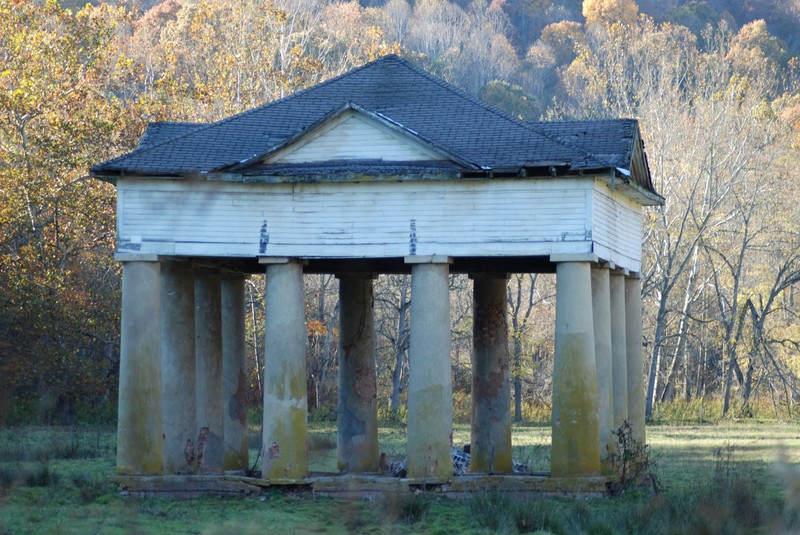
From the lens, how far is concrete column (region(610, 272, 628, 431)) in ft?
82.7

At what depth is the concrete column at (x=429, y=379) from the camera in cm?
2189

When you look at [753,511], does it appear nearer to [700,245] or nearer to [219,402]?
[219,402]

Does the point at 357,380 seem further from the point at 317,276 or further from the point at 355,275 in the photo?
the point at 317,276

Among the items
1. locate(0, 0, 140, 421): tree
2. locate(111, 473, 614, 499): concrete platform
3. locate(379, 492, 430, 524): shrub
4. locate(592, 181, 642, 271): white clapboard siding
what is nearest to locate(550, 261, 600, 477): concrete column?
locate(111, 473, 614, 499): concrete platform

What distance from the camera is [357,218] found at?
22.4 m

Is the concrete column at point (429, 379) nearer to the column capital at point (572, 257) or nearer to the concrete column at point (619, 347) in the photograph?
the column capital at point (572, 257)

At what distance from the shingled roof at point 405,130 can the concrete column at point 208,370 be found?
10.1 feet

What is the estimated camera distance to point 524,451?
1305 inches

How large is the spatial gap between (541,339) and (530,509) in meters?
40.3

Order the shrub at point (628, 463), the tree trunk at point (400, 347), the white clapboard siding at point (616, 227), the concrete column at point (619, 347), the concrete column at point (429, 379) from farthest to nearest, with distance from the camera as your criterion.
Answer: the tree trunk at point (400, 347)
the concrete column at point (619, 347)
the shrub at point (628, 463)
the white clapboard siding at point (616, 227)
the concrete column at point (429, 379)

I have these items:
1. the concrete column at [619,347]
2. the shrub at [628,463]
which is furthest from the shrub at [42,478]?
the concrete column at [619,347]

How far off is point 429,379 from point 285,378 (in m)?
2.47

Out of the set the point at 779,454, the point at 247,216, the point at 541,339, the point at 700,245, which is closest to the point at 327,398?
the point at 541,339

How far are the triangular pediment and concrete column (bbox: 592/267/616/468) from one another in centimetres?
430
